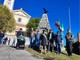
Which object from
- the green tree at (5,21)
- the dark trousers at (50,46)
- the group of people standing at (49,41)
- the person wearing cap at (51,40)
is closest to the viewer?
the group of people standing at (49,41)

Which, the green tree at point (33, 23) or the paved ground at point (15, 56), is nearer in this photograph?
the paved ground at point (15, 56)

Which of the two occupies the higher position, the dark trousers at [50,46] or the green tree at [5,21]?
the green tree at [5,21]

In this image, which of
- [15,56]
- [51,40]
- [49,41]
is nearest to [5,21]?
[51,40]

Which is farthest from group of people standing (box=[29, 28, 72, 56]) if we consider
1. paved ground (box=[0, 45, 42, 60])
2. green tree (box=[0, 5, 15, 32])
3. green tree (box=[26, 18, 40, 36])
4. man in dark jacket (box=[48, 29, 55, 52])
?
green tree (box=[26, 18, 40, 36])

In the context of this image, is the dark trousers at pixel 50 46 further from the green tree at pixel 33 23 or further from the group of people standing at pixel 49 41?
the green tree at pixel 33 23

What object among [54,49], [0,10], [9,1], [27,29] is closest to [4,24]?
[0,10]

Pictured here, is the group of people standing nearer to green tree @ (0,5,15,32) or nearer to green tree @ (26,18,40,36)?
green tree @ (0,5,15,32)

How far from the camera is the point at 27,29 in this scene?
58156mm

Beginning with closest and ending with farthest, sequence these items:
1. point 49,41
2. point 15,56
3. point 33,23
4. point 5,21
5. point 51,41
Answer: point 15,56, point 49,41, point 51,41, point 5,21, point 33,23

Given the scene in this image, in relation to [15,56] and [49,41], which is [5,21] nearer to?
[49,41]

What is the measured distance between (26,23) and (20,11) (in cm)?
480

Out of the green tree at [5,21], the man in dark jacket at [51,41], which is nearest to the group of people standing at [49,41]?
the man in dark jacket at [51,41]

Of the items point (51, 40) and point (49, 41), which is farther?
point (51, 40)

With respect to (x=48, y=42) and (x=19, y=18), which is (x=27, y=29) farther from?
(x=48, y=42)
